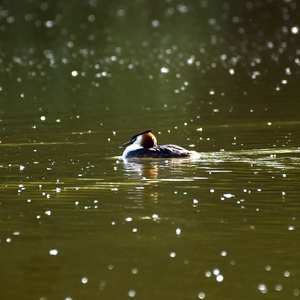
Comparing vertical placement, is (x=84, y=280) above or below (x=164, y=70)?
below

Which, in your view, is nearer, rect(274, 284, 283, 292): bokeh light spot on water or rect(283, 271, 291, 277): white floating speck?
rect(274, 284, 283, 292): bokeh light spot on water

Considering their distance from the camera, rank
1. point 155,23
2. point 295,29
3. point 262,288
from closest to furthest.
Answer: point 262,288
point 295,29
point 155,23

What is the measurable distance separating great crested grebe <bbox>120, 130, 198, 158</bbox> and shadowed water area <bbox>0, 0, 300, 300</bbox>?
1.32ft

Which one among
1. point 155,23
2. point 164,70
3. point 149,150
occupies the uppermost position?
point 155,23

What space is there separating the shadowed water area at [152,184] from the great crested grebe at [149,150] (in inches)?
15.8

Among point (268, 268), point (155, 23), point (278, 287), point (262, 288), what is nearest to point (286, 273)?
point (268, 268)

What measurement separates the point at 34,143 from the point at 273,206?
9228 millimetres

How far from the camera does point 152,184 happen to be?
1345 cm

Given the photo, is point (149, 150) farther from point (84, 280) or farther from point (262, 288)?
point (262, 288)

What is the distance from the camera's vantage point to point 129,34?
Result: 6047 cm

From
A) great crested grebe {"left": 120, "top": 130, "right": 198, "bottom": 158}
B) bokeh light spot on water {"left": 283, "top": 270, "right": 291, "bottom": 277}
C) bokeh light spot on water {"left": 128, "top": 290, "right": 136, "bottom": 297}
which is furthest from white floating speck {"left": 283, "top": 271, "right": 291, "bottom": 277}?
great crested grebe {"left": 120, "top": 130, "right": 198, "bottom": 158}

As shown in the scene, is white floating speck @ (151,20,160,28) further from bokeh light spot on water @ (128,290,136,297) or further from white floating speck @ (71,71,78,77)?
bokeh light spot on water @ (128,290,136,297)

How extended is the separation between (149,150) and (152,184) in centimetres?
325

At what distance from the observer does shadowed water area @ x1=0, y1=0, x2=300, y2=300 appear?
8555 mm
